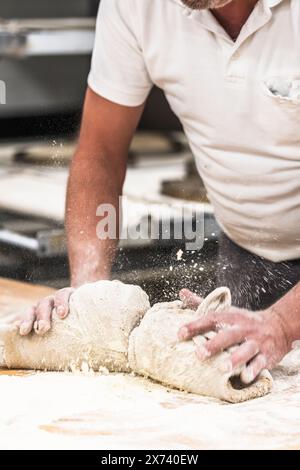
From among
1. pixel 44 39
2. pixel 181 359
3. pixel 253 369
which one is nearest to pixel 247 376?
pixel 253 369

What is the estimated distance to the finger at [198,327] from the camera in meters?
1.88

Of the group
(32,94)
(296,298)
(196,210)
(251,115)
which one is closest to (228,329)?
(296,298)

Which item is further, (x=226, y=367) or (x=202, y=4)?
(x=202, y=4)

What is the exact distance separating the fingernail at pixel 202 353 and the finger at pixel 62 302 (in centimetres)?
30

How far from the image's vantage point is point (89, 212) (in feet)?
7.84

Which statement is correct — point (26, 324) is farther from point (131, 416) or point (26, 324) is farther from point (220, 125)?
point (220, 125)

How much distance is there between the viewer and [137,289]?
2051mm

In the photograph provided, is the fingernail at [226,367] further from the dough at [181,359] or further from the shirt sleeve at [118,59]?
the shirt sleeve at [118,59]

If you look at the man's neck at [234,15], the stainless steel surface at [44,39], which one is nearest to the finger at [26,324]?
the man's neck at [234,15]

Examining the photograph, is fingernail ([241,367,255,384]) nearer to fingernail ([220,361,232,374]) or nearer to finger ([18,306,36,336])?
fingernail ([220,361,232,374])

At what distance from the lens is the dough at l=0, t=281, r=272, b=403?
190cm

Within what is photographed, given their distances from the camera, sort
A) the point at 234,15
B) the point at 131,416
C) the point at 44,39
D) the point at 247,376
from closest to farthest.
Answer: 1. the point at 131,416
2. the point at 247,376
3. the point at 234,15
4. the point at 44,39

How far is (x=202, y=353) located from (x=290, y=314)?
192 millimetres

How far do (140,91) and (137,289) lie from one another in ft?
2.03
